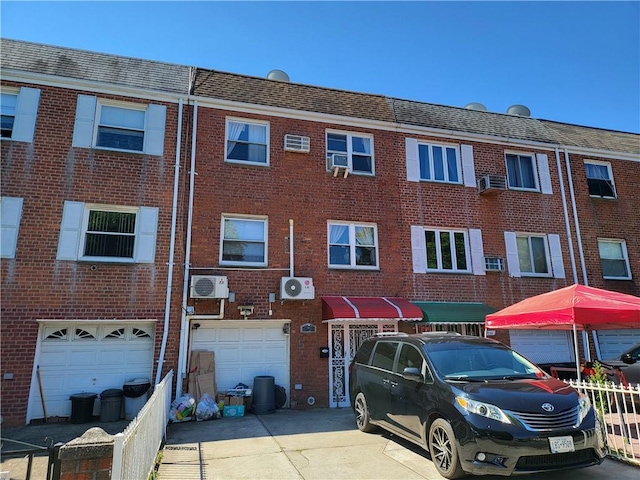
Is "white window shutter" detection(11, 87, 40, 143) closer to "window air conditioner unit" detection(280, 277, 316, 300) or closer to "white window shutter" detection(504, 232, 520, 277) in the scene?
"window air conditioner unit" detection(280, 277, 316, 300)

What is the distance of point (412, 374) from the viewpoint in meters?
6.02

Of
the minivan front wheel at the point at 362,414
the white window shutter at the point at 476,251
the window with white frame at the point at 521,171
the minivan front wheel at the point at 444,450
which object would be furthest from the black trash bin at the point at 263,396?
the window with white frame at the point at 521,171

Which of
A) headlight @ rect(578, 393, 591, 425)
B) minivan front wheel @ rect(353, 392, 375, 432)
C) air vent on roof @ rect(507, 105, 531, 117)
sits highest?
air vent on roof @ rect(507, 105, 531, 117)

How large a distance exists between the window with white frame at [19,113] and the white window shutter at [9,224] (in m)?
1.67

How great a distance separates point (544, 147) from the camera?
1465 cm

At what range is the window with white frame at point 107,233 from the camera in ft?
32.8

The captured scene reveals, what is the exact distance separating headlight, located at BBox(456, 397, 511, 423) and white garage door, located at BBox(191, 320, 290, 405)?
644cm

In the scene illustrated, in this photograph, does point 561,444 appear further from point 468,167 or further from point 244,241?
point 468,167

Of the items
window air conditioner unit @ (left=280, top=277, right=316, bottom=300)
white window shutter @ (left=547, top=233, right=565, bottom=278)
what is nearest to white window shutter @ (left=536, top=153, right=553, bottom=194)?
white window shutter @ (left=547, top=233, right=565, bottom=278)

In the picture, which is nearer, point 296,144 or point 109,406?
point 109,406

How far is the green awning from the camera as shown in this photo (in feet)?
37.0

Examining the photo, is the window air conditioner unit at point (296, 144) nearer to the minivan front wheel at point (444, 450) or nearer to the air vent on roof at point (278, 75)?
the air vent on roof at point (278, 75)

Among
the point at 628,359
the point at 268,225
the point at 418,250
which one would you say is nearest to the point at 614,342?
the point at 628,359

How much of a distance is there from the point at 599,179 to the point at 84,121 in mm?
16980
